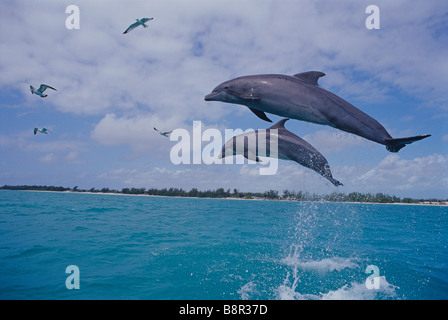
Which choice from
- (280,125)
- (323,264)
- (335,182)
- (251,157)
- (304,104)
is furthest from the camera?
(323,264)

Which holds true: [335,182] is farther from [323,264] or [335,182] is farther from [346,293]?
[323,264]

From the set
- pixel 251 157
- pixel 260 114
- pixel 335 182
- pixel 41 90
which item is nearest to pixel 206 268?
pixel 251 157

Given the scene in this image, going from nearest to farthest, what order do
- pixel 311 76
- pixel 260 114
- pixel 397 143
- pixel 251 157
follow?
pixel 397 143, pixel 260 114, pixel 311 76, pixel 251 157

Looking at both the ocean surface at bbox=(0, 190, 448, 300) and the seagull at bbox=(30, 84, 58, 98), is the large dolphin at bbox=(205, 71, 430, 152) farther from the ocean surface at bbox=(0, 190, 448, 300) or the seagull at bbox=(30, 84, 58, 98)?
the seagull at bbox=(30, 84, 58, 98)

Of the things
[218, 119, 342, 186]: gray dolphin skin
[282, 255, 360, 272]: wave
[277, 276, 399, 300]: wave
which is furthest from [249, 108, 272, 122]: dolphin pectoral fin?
[282, 255, 360, 272]: wave

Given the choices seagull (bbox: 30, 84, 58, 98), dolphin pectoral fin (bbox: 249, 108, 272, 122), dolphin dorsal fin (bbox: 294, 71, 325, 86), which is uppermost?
seagull (bbox: 30, 84, 58, 98)

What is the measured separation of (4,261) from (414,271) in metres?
17.6

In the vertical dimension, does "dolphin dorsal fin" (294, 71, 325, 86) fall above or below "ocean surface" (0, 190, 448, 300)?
above

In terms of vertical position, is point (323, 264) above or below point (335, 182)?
below

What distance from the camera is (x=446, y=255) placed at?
1703cm

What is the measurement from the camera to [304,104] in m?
4.09

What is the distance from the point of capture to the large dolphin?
4.09 metres
